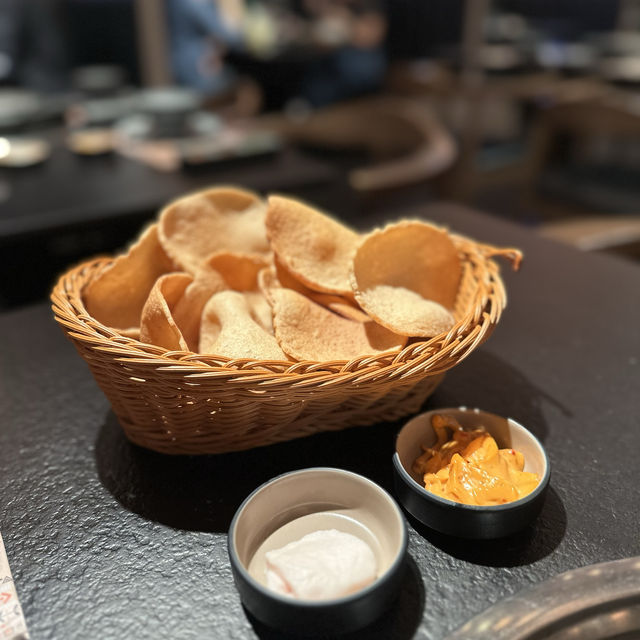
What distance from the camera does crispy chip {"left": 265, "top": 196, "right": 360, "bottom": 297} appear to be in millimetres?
914

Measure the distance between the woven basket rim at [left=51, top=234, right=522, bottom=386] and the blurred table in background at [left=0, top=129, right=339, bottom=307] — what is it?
0.77m

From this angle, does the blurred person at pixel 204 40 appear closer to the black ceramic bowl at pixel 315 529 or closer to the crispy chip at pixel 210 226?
the crispy chip at pixel 210 226

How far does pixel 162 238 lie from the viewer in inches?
37.2

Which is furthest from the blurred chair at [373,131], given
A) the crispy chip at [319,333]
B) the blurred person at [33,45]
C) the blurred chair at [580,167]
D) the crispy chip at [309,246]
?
the crispy chip at [319,333]

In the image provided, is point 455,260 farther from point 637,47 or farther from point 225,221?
point 637,47

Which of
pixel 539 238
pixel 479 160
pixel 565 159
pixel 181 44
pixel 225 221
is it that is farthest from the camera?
pixel 479 160

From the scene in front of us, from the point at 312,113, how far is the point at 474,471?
2404 mm

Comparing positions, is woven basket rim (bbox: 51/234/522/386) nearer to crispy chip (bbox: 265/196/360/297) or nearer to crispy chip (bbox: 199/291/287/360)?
→ crispy chip (bbox: 199/291/287/360)

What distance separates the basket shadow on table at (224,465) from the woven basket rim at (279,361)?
15 centimetres

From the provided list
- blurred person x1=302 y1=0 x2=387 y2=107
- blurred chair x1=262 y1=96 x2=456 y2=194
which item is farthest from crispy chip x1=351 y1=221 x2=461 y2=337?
blurred person x1=302 y1=0 x2=387 y2=107

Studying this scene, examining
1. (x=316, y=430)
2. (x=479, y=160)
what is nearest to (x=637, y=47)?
(x=479, y=160)

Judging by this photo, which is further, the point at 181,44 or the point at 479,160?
the point at 479,160

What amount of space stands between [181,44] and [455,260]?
10.5ft

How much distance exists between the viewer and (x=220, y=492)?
0.77 meters
